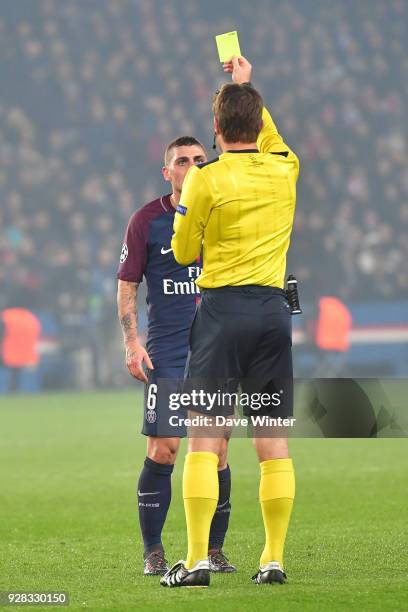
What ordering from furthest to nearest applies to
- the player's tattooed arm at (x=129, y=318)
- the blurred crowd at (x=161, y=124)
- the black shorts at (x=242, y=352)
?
1. the blurred crowd at (x=161, y=124)
2. the player's tattooed arm at (x=129, y=318)
3. the black shorts at (x=242, y=352)

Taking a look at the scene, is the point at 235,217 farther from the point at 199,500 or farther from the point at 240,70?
the point at 199,500

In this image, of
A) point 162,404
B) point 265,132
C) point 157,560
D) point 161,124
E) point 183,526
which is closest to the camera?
point 265,132

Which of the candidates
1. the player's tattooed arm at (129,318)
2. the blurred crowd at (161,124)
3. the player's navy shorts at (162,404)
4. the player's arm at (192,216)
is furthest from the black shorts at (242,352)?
the blurred crowd at (161,124)

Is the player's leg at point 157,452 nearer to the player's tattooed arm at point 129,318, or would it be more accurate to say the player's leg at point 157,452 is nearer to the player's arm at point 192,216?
the player's tattooed arm at point 129,318

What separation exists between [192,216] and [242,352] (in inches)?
20.8

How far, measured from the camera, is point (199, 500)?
4.68 m

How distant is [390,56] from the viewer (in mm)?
26609

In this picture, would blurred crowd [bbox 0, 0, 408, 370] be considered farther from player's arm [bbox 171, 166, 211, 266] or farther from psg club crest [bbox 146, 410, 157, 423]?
player's arm [bbox 171, 166, 211, 266]

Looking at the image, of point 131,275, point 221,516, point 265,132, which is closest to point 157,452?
point 221,516

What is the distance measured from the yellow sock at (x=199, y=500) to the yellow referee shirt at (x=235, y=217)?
0.66 metres

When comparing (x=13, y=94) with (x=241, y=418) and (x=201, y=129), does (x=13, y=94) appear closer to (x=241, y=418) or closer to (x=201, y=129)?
(x=201, y=129)

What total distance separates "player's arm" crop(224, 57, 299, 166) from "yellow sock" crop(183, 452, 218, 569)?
1.17 m

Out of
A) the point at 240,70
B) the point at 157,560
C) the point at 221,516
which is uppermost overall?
the point at 240,70

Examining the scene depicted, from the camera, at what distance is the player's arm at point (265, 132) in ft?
16.1
